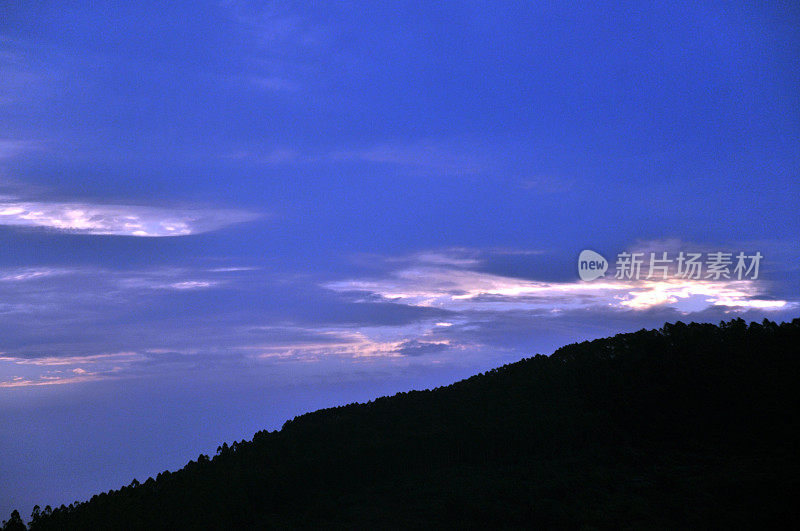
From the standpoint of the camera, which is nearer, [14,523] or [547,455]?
[14,523]

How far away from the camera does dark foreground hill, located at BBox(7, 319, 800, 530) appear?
1731cm

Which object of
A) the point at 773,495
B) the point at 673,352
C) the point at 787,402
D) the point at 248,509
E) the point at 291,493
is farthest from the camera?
the point at 673,352

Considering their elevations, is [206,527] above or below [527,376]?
below

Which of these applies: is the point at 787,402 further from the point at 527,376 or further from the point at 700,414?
the point at 527,376

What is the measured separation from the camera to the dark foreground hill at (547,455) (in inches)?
682

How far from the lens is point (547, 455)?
2197 cm

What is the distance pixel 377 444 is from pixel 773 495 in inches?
474

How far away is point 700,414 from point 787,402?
285cm

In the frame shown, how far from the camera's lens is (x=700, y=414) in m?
22.8

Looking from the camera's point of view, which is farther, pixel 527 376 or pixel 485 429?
pixel 527 376

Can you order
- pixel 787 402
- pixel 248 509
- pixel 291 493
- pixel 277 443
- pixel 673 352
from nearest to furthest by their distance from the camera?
pixel 248 509 < pixel 291 493 < pixel 787 402 < pixel 277 443 < pixel 673 352

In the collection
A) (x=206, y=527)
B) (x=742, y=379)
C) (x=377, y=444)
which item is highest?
(x=742, y=379)

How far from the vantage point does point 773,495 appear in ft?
55.6

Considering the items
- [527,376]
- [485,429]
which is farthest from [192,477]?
[527,376]
